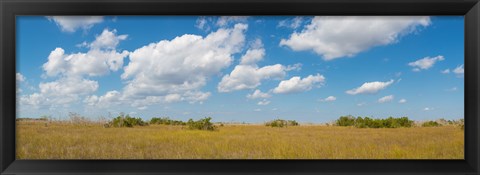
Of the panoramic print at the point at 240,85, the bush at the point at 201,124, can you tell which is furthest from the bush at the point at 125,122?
the bush at the point at 201,124

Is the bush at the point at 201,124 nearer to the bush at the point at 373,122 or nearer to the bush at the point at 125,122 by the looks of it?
the bush at the point at 125,122

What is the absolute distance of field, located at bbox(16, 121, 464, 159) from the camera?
2311 millimetres

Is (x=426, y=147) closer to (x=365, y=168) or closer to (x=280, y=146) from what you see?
(x=365, y=168)

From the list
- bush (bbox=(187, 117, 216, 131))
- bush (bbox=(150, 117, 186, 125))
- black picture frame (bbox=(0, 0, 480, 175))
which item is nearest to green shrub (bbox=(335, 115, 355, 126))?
black picture frame (bbox=(0, 0, 480, 175))

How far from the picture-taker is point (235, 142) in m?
2.74

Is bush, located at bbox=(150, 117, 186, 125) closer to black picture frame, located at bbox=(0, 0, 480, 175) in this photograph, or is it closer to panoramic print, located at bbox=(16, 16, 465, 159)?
panoramic print, located at bbox=(16, 16, 465, 159)

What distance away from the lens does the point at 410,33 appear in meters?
2.55

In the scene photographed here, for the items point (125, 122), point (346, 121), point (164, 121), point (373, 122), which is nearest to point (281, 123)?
point (346, 121)

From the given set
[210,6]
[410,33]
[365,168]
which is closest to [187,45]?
[210,6]

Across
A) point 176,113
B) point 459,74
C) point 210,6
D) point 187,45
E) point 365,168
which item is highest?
point 210,6

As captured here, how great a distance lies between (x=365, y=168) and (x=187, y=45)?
1465mm

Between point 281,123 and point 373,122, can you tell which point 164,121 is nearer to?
point 281,123

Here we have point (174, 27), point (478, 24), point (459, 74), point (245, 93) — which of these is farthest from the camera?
point (245, 93)

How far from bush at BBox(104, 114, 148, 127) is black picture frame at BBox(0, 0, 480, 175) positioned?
56 cm
